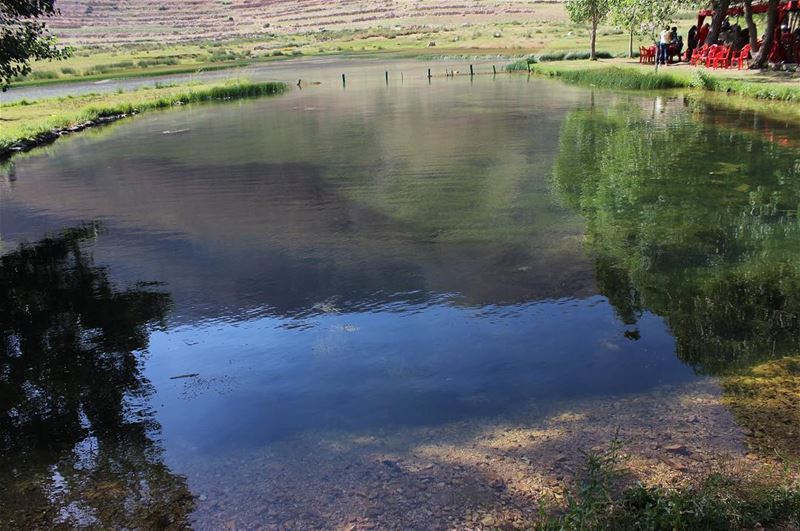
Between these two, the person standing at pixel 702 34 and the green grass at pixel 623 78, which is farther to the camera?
the person standing at pixel 702 34

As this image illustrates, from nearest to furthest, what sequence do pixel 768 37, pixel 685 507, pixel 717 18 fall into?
1. pixel 685 507
2. pixel 768 37
3. pixel 717 18

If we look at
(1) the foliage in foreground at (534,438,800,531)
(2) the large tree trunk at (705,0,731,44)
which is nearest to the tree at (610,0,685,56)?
(2) the large tree trunk at (705,0,731,44)

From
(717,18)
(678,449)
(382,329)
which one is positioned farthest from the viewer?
(717,18)

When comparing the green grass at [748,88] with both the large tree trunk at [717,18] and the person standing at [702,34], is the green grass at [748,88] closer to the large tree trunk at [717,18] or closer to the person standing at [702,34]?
the large tree trunk at [717,18]

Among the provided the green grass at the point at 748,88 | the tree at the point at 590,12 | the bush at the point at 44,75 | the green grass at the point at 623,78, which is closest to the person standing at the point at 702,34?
the green grass at the point at 623,78

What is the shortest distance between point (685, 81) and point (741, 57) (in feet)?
10.2

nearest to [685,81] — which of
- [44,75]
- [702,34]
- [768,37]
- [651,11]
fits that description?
[768,37]

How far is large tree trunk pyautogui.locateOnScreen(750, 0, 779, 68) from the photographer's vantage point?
28300 millimetres

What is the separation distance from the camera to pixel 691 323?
26.9 ft

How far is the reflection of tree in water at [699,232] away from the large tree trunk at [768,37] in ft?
37.7

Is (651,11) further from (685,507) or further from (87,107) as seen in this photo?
(685,507)

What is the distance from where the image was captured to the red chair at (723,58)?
3322 cm

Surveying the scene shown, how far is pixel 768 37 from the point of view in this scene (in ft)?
95.5

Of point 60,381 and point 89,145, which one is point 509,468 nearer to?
point 60,381
